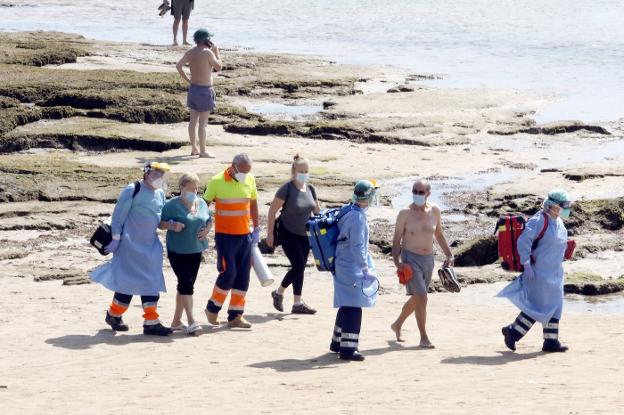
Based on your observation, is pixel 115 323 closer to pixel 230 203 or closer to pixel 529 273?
pixel 230 203

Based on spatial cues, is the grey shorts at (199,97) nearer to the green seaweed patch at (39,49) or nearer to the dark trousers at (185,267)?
the dark trousers at (185,267)

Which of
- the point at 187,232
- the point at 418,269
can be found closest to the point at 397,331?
the point at 418,269

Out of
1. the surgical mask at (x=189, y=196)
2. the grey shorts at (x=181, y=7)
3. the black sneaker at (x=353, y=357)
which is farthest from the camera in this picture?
the grey shorts at (x=181, y=7)

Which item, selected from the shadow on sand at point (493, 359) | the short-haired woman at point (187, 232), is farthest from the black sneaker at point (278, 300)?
the shadow on sand at point (493, 359)

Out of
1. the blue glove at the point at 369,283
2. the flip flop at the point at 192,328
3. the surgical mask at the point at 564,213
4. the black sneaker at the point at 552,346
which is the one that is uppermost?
the surgical mask at the point at 564,213

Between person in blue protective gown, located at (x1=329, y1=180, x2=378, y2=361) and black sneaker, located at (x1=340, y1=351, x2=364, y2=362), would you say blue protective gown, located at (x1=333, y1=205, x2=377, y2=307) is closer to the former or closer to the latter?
person in blue protective gown, located at (x1=329, y1=180, x2=378, y2=361)

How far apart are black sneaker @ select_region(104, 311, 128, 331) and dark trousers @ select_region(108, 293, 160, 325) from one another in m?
0.04

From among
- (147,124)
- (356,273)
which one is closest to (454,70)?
(147,124)

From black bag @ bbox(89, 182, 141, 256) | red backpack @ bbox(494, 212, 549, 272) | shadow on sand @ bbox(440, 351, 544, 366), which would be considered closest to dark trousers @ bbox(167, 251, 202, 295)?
black bag @ bbox(89, 182, 141, 256)

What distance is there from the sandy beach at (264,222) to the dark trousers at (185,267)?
438 mm

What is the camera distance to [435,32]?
4397 cm

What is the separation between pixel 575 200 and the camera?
18.7 metres

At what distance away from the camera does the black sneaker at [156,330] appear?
12.4 meters

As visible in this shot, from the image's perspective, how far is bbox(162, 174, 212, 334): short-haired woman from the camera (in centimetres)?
1220
